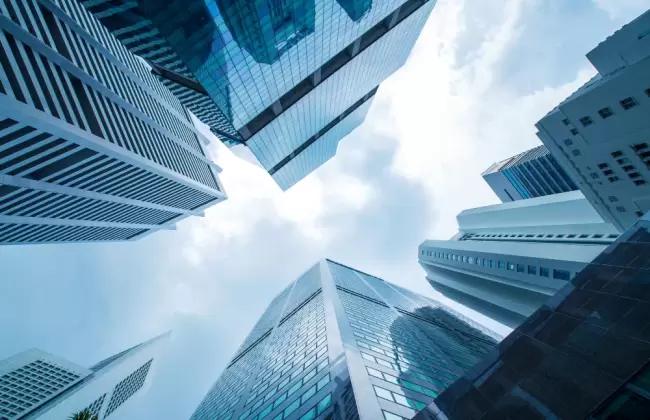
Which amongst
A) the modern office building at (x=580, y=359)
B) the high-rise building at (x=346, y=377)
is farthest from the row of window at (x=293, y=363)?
the modern office building at (x=580, y=359)

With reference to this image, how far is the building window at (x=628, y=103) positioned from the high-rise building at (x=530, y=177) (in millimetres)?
68672

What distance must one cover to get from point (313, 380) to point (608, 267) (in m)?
17.4

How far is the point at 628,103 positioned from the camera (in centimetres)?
3366

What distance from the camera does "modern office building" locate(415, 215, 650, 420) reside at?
10750 mm

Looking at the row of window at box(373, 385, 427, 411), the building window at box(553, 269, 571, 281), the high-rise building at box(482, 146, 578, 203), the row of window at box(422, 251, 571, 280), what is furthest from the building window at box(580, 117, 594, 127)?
the high-rise building at box(482, 146, 578, 203)

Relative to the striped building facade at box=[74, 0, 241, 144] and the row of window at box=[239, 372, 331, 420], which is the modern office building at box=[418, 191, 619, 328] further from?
the striped building facade at box=[74, 0, 241, 144]

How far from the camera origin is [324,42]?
5219cm

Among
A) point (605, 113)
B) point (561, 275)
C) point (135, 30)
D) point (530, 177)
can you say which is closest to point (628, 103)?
point (605, 113)

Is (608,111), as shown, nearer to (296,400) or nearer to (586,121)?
(586,121)

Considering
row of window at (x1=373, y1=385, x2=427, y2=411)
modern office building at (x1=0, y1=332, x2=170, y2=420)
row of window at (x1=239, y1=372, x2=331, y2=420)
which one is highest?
modern office building at (x1=0, y1=332, x2=170, y2=420)

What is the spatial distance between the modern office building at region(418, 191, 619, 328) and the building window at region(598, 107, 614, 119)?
15959 mm

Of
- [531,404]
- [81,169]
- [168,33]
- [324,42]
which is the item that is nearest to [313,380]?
[531,404]

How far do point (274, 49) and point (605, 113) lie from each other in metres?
39.2

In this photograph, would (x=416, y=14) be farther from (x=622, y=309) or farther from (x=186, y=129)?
(x=186, y=129)
